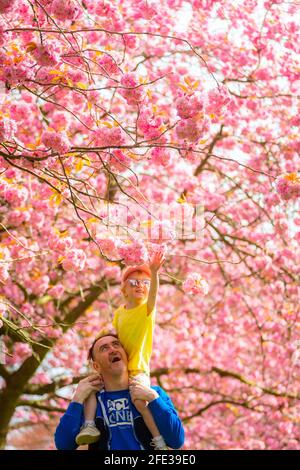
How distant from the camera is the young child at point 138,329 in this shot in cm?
367

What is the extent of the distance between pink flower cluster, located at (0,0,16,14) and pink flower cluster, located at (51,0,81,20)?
555 millimetres

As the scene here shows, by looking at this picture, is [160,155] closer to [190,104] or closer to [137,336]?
[190,104]

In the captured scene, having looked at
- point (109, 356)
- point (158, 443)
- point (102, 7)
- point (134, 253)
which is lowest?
point (158, 443)

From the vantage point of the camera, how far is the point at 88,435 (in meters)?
3.60

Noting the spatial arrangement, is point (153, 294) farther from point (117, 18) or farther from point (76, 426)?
point (117, 18)

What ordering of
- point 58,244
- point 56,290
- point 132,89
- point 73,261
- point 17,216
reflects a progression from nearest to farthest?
point 132,89 → point 73,261 → point 58,244 → point 17,216 → point 56,290

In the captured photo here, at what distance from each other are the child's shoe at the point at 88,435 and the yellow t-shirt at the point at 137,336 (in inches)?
15.7

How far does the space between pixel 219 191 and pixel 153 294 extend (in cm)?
515

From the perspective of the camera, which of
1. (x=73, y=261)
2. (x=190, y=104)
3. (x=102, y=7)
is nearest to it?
(x=190, y=104)

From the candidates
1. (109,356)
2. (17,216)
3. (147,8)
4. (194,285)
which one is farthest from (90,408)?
(147,8)

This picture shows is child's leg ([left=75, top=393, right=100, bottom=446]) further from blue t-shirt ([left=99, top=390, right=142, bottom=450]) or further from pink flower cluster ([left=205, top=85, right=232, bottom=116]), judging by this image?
pink flower cluster ([left=205, top=85, right=232, bottom=116])

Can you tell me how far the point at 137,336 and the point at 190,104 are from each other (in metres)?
1.25

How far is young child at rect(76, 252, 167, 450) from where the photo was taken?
3668 mm

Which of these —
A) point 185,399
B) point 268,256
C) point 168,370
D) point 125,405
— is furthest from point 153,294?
point 185,399
